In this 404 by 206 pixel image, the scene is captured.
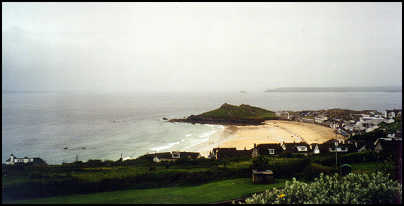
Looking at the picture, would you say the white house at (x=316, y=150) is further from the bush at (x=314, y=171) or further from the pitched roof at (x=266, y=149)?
the bush at (x=314, y=171)

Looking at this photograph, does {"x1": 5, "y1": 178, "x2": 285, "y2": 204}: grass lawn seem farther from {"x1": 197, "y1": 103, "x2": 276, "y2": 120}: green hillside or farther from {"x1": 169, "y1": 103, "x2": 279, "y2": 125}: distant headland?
{"x1": 197, "y1": 103, "x2": 276, "y2": 120}: green hillside

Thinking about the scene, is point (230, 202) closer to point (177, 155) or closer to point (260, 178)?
point (260, 178)

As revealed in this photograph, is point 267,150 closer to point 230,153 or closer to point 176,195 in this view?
point 230,153

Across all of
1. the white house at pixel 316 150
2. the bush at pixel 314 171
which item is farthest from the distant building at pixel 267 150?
the bush at pixel 314 171

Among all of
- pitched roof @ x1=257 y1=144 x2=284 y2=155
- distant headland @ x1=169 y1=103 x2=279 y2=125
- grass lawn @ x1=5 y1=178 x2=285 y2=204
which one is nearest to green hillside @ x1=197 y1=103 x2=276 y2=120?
distant headland @ x1=169 y1=103 x2=279 y2=125

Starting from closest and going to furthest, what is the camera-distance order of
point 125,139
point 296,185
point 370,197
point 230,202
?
1. point 370,197
2. point 296,185
3. point 230,202
4. point 125,139

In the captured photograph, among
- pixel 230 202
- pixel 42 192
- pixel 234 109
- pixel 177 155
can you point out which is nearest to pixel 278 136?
pixel 177 155

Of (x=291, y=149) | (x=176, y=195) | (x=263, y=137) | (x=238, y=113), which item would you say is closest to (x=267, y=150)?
(x=291, y=149)
